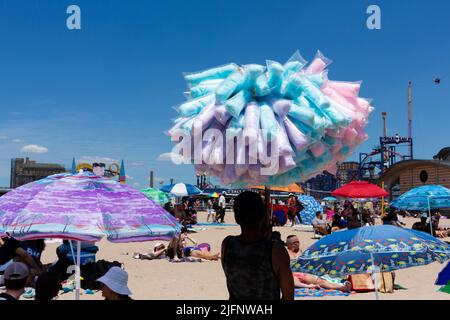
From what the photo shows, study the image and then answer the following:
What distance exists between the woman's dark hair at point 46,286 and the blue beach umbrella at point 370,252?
6.61 ft

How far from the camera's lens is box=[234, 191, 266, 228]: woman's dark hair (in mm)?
2936

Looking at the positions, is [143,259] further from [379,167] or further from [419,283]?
[379,167]

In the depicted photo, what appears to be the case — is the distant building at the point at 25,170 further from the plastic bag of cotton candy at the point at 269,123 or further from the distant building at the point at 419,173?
the plastic bag of cotton candy at the point at 269,123

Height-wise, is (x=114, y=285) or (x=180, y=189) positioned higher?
(x=180, y=189)

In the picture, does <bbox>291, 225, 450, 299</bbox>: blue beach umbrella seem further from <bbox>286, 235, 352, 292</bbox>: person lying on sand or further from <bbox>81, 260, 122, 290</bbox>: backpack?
<bbox>81, 260, 122, 290</bbox>: backpack

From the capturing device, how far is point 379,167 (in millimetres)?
57812

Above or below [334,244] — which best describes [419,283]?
below

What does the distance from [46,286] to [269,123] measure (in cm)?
225

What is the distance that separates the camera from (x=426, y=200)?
13.0 m

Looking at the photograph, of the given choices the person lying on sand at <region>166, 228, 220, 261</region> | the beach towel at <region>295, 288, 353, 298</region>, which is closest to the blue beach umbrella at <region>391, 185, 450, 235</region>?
the person lying on sand at <region>166, 228, 220, 261</region>

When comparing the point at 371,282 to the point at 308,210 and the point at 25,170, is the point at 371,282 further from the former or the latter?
the point at 25,170

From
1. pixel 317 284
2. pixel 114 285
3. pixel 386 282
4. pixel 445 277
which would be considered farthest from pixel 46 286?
pixel 386 282

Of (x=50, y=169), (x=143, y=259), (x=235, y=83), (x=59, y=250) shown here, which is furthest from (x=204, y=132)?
(x=50, y=169)
